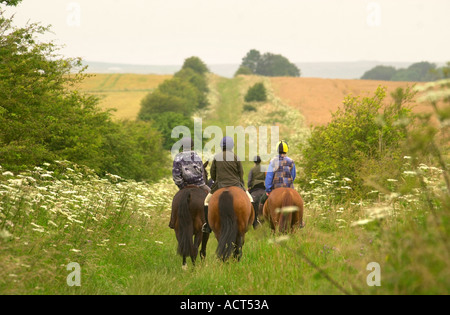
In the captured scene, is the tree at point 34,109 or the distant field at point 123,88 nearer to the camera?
the tree at point 34,109

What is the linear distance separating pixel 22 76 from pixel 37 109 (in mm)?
1046

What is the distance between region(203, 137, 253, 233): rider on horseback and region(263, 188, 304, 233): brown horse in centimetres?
130

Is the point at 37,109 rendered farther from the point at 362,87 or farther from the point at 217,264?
the point at 362,87

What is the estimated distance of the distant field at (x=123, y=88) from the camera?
6381 cm

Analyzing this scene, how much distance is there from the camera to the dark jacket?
8.34 meters

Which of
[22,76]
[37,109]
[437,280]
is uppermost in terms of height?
[22,76]

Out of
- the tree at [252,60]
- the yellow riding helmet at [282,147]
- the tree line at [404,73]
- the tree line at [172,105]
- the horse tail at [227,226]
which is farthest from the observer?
the tree at [252,60]

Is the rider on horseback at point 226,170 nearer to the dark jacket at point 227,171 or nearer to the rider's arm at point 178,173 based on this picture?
the dark jacket at point 227,171

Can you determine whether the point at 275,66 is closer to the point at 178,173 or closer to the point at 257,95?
the point at 257,95

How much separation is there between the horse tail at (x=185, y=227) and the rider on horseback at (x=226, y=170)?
0.36 meters

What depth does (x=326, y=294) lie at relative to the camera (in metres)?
4.77

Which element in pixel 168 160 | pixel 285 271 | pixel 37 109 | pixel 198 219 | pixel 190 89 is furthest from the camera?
pixel 190 89

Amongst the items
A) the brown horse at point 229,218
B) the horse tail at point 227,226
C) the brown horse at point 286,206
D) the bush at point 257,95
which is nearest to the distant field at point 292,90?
the bush at point 257,95
